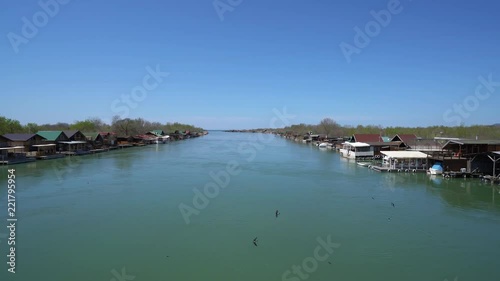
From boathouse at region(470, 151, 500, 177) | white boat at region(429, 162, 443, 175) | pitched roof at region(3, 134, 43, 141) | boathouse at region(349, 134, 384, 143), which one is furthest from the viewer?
boathouse at region(349, 134, 384, 143)

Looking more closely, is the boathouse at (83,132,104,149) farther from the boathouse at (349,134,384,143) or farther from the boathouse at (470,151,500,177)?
the boathouse at (470,151,500,177)

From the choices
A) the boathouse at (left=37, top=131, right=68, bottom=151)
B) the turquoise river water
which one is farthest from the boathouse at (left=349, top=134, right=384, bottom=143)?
the boathouse at (left=37, top=131, right=68, bottom=151)

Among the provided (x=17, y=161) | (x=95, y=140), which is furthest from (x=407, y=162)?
(x=95, y=140)

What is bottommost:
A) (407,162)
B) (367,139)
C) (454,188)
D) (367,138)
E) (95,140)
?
(454,188)

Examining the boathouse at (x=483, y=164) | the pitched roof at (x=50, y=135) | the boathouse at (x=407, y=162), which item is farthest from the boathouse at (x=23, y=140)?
the boathouse at (x=483, y=164)

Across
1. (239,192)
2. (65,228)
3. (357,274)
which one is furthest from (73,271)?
(239,192)

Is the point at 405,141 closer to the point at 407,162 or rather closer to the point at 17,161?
the point at 407,162

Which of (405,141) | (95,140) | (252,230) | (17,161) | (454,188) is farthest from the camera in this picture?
(95,140)

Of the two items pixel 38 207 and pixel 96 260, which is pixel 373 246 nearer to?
pixel 96 260
